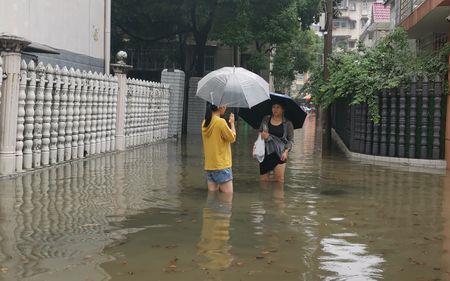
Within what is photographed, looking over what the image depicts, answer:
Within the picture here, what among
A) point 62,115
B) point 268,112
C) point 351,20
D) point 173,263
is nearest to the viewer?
point 173,263

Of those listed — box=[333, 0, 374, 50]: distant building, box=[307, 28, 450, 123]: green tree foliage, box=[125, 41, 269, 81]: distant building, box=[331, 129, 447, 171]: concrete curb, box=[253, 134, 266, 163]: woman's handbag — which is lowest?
box=[331, 129, 447, 171]: concrete curb

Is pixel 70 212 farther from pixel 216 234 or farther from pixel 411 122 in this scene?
pixel 411 122

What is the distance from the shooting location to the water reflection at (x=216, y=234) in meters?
5.78

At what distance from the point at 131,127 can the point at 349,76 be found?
636cm

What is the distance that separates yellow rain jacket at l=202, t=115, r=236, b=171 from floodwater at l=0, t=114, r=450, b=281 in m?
0.54

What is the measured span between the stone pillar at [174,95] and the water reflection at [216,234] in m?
14.9

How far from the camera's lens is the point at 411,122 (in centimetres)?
1503

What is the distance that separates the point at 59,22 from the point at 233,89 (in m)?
10.1

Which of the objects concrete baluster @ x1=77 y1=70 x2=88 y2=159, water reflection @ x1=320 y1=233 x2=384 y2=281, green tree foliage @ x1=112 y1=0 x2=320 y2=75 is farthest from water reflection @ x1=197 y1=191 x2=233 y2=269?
green tree foliage @ x1=112 y1=0 x2=320 y2=75

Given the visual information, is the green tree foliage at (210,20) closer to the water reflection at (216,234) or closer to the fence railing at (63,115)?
the fence railing at (63,115)

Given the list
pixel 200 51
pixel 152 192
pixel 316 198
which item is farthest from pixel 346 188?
pixel 200 51

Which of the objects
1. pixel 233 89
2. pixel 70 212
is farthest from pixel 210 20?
pixel 70 212

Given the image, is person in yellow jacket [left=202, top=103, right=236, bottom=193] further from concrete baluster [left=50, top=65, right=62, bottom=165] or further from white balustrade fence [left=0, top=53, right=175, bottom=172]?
concrete baluster [left=50, top=65, right=62, bottom=165]

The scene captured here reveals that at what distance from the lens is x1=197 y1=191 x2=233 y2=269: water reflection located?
5.78m
